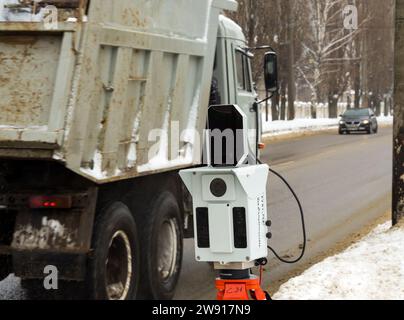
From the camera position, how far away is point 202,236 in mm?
4496

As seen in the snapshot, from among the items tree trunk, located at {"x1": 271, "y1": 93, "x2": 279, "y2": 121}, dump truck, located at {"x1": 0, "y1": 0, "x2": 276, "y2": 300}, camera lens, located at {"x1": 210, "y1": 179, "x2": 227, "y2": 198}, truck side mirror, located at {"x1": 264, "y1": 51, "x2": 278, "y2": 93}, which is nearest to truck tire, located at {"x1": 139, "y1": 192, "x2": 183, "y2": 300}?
dump truck, located at {"x1": 0, "y1": 0, "x2": 276, "y2": 300}

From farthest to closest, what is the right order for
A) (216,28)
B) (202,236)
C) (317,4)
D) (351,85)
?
(351,85) → (317,4) → (216,28) → (202,236)

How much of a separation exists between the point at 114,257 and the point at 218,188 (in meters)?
1.39

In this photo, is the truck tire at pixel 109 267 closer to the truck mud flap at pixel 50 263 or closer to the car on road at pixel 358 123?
the truck mud flap at pixel 50 263

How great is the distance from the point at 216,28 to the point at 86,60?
2.77 metres

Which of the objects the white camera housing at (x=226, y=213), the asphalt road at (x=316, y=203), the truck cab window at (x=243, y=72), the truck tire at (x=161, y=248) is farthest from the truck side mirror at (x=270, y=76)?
the white camera housing at (x=226, y=213)

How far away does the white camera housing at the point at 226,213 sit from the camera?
4.35 meters

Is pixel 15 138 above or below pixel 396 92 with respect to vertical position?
below

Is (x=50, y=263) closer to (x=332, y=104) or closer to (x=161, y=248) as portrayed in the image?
(x=161, y=248)

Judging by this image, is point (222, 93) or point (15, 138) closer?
point (15, 138)

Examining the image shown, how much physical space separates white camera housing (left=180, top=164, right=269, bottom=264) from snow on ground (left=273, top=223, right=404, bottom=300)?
1.42 meters

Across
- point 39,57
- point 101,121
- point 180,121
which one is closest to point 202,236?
point 101,121

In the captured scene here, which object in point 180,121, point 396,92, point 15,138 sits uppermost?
point 396,92
